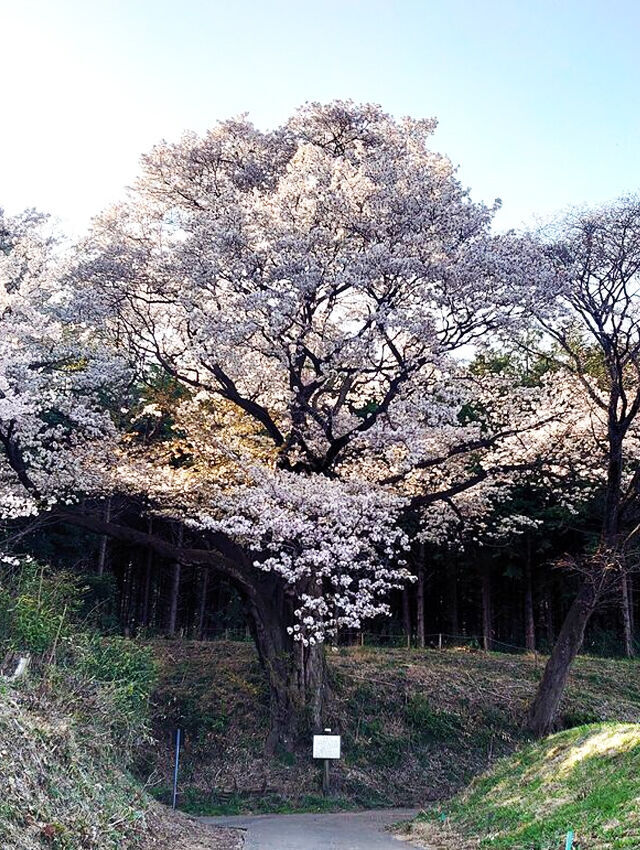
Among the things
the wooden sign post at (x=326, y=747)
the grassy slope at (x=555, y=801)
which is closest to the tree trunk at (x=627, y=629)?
the wooden sign post at (x=326, y=747)

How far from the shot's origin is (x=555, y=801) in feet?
29.6

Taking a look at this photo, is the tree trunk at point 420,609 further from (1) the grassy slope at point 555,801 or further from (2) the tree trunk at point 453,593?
(1) the grassy slope at point 555,801

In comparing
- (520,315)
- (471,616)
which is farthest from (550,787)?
(471,616)

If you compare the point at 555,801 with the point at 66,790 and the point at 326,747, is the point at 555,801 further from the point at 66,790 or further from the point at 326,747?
the point at 326,747

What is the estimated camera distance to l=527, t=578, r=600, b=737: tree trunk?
16.3m

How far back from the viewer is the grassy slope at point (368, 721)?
14.7m

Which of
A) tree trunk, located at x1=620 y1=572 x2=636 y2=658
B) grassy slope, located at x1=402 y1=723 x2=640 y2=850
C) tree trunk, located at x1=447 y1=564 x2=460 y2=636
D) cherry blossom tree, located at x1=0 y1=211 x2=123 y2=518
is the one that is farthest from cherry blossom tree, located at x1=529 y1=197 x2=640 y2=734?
tree trunk, located at x1=447 y1=564 x2=460 y2=636

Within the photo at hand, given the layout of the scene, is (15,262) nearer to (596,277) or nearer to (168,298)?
(168,298)

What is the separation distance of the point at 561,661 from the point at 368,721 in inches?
169

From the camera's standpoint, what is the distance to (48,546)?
2630 cm

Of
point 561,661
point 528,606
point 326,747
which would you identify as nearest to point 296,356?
point 326,747

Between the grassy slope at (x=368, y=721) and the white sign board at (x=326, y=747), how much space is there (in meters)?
0.75

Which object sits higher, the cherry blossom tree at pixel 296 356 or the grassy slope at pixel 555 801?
the cherry blossom tree at pixel 296 356

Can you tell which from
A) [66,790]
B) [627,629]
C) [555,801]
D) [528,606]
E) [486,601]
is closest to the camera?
[66,790]
